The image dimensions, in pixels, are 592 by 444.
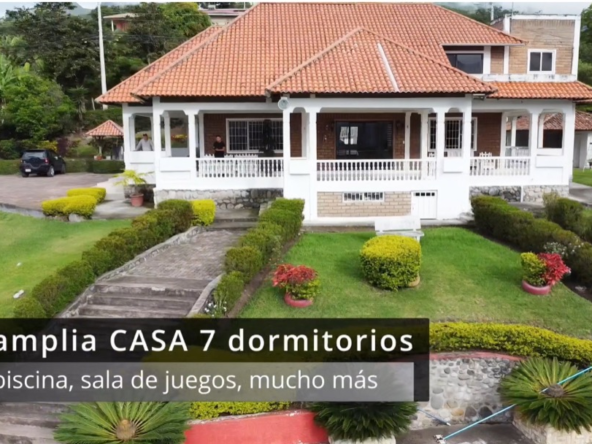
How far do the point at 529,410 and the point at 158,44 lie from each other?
47465 mm

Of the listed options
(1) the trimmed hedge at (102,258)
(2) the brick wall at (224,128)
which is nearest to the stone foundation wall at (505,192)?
(2) the brick wall at (224,128)

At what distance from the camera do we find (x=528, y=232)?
1340 cm

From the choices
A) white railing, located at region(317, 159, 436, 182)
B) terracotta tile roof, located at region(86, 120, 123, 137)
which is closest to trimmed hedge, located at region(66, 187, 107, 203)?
white railing, located at region(317, 159, 436, 182)

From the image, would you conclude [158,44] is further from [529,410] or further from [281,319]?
[529,410]

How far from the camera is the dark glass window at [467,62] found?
854 inches

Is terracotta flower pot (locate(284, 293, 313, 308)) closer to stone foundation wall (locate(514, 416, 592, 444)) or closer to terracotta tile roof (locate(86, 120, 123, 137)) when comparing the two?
stone foundation wall (locate(514, 416, 592, 444))

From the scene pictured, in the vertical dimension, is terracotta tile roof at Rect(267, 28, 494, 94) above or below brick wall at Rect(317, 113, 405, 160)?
above

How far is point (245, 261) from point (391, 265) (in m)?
2.80

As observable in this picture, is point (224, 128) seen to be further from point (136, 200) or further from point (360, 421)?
point (360, 421)

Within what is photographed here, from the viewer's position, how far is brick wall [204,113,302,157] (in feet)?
69.7

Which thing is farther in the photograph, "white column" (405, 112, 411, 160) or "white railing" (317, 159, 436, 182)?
"white column" (405, 112, 411, 160)

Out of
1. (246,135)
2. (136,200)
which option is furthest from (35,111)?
(136,200)

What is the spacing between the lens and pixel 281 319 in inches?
408

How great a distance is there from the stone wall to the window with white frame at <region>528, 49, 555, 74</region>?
16.2 metres
